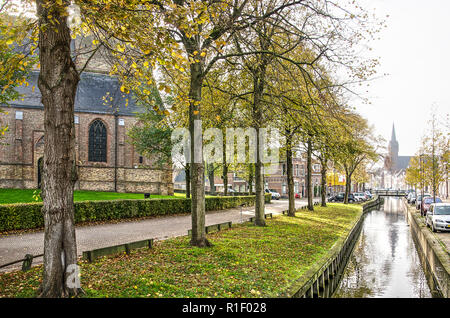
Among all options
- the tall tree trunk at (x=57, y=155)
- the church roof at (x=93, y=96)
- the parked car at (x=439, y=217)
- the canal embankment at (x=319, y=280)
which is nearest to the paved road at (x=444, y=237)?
the parked car at (x=439, y=217)

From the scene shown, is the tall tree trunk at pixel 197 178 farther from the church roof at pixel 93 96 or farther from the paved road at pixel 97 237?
the church roof at pixel 93 96

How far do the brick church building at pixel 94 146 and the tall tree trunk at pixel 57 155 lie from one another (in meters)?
30.7

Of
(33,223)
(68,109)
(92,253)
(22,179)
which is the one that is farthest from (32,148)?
(68,109)

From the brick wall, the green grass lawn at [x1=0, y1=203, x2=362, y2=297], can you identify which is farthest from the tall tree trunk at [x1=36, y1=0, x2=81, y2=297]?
the brick wall

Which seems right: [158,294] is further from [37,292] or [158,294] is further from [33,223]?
[33,223]

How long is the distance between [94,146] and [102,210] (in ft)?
71.5

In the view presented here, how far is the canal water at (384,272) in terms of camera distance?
444 inches

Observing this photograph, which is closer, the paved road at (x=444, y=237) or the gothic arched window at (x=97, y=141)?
the paved road at (x=444, y=237)

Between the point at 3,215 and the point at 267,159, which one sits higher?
the point at 267,159

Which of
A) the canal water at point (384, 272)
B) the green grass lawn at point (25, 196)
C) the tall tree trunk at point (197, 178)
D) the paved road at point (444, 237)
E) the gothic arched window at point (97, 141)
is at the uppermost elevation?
the gothic arched window at point (97, 141)

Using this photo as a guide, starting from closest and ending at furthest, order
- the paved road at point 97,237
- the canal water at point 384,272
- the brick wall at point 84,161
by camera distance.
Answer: the paved road at point 97,237, the canal water at point 384,272, the brick wall at point 84,161

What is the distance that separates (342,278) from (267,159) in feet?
43.3

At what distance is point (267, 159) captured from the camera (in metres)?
25.4

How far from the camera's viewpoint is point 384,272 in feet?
45.6
